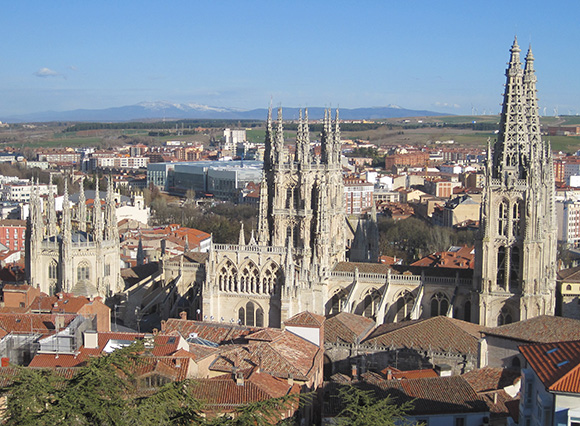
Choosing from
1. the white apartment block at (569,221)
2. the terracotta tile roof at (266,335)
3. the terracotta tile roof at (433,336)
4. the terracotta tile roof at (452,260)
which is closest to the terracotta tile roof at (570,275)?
the terracotta tile roof at (452,260)

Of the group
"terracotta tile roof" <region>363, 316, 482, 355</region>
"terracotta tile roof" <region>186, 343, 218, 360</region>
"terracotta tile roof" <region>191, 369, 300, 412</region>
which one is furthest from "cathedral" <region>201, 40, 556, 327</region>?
"terracotta tile roof" <region>191, 369, 300, 412</region>

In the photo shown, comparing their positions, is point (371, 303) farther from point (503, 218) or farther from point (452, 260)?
point (452, 260)

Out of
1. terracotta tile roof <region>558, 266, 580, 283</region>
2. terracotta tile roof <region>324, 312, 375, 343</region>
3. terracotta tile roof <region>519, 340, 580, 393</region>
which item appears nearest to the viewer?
terracotta tile roof <region>519, 340, 580, 393</region>

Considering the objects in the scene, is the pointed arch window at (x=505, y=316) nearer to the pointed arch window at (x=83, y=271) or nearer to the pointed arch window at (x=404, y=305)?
the pointed arch window at (x=404, y=305)

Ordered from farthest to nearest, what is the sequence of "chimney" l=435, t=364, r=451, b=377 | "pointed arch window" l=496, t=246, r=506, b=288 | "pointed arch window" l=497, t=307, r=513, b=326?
"pointed arch window" l=496, t=246, r=506, b=288, "pointed arch window" l=497, t=307, r=513, b=326, "chimney" l=435, t=364, r=451, b=377

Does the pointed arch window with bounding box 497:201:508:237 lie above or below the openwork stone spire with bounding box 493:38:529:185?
below

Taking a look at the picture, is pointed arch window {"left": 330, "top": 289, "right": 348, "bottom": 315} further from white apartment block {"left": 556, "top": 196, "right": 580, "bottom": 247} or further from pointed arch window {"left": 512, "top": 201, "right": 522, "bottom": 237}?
white apartment block {"left": 556, "top": 196, "right": 580, "bottom": 247}

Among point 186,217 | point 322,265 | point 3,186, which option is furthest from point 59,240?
point 3,186

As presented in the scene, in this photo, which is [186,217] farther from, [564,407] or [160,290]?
[564,407]
